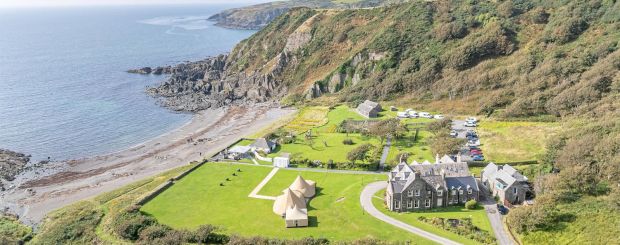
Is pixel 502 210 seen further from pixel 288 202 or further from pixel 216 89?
pixel 216 89

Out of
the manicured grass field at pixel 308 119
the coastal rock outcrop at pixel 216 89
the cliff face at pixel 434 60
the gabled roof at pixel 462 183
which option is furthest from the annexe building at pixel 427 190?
the coastal rock outcrop at pixel 216 89

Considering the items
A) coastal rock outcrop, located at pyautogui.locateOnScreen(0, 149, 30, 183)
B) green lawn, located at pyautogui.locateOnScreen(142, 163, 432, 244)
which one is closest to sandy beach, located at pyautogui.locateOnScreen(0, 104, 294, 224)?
coastal rock outcrop, located at pyautogui.locateOnScreen(0, 149, 30, 183)

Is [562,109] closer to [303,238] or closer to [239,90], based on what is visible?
[303,238]

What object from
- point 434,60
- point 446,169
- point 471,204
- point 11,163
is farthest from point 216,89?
point 471,204

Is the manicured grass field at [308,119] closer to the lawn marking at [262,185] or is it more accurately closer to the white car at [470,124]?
the lawn marking at [262,185]

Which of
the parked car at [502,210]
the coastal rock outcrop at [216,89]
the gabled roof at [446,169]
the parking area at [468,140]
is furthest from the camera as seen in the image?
the coastal rock outcrop at [216,89]

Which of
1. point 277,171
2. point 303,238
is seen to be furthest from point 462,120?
point 303,238

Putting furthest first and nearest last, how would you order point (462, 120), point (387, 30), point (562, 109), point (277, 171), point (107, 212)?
point (387, 30) → point (462, 120) → point (562, 109) → point (277, 171) → point (107, 212)
